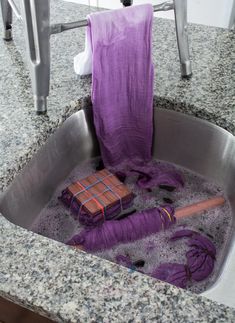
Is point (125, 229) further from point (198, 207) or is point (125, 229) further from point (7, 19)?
point (7, 19)

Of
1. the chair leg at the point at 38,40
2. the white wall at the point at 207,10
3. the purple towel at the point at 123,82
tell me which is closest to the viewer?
the chair leg at the point at 38,40

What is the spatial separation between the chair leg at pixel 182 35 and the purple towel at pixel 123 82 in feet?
0.34

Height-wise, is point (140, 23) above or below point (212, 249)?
above

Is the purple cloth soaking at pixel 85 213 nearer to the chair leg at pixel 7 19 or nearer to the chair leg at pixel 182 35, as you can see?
the chair leg at pixel 182 35

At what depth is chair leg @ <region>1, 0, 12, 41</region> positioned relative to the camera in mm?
939

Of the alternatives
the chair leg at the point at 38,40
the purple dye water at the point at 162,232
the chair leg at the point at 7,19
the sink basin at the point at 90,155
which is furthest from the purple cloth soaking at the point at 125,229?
the chair leg at the point at 7,19

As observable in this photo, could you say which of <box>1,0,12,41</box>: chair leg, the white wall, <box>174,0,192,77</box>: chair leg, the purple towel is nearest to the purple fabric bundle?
the purple towel

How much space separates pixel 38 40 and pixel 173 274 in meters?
0.47

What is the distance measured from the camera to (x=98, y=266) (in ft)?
1.66

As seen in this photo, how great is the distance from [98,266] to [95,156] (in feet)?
1.41

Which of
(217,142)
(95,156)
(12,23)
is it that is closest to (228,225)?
(217,142)

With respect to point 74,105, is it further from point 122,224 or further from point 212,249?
point 212,249

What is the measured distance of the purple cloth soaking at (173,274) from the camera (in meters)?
0.65

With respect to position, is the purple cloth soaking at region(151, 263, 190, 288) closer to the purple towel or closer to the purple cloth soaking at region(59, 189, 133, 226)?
the purple cloth soaking at region(59, 189, 133, 226)
